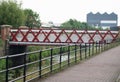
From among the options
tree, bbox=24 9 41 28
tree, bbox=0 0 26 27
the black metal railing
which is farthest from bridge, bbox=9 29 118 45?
tree, bbox=24 9 41 28

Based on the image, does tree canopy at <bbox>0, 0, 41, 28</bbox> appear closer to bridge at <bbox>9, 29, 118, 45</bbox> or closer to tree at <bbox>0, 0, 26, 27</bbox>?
tree at <bbox>0, 0, 26, 27</bbox>

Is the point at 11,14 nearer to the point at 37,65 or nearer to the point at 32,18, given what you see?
the point at 32,18

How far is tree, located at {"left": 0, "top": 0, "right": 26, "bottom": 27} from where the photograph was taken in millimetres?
64625

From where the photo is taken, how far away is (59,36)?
5225cm

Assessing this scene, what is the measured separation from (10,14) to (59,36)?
15442mm

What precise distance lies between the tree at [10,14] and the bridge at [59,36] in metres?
10.3

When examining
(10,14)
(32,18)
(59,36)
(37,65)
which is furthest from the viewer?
(32,18)

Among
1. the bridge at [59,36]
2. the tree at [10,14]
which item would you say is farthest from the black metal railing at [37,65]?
the tree at [10,14]

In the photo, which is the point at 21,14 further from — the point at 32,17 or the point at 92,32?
the point at 32,17

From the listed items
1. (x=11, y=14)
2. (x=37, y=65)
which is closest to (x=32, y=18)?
(x=11, y=14)

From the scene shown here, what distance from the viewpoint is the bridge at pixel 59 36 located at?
171 feet

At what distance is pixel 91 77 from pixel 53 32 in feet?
118

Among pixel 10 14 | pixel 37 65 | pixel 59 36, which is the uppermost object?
pixel 10 14

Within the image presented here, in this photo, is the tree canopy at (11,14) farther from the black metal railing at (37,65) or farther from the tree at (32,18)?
the black metal railing at (37,65)
